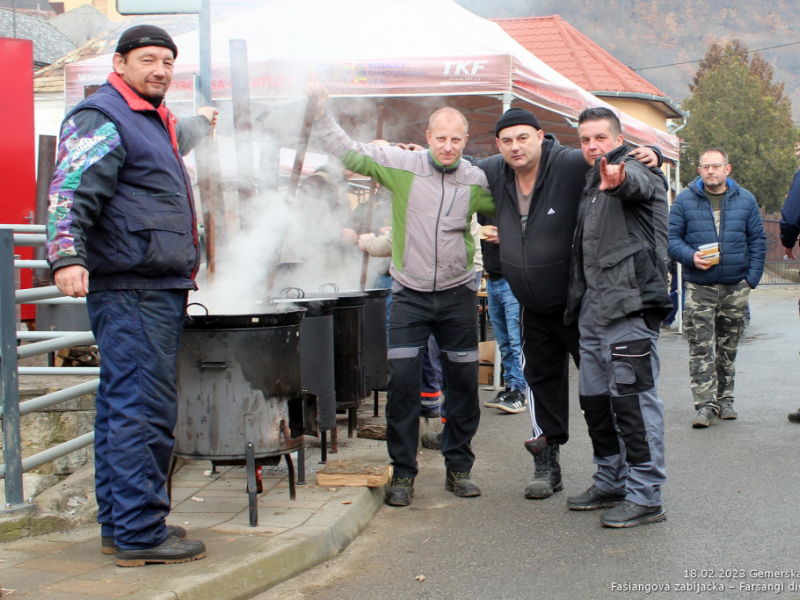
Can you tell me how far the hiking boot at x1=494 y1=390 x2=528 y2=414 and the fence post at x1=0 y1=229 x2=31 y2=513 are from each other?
404 centimetres

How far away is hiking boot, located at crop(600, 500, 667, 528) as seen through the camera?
363 centimetres

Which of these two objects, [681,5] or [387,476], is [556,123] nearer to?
[387,476]

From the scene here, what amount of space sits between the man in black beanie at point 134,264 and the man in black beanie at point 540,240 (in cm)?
168

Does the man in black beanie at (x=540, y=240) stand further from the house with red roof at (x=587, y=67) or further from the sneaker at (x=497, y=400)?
the house with red roof at (x=587, y=67)

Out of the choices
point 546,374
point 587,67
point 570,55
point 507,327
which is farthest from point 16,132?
point 570,55

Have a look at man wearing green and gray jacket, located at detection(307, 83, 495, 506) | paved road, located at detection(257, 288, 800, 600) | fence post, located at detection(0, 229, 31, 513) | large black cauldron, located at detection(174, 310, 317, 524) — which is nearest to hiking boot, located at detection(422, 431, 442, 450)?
paved road, located at detection(257, 288, 800, 600)

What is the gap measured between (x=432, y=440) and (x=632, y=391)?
6.45 ft

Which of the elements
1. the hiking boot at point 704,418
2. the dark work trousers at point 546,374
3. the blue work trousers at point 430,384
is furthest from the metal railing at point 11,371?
the hiking boot at point 704,418

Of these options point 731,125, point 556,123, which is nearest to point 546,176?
point 556,123

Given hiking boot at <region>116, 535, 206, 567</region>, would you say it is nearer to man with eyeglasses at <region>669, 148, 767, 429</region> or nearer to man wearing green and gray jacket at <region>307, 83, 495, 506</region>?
man wearing green and gray jacket at <region>307, 83, 495, 506</region>

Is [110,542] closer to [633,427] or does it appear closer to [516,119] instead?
[633,427]

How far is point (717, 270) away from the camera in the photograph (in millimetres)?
5988

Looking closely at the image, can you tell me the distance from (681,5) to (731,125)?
121221 millimetres

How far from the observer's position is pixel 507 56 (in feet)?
21.3
